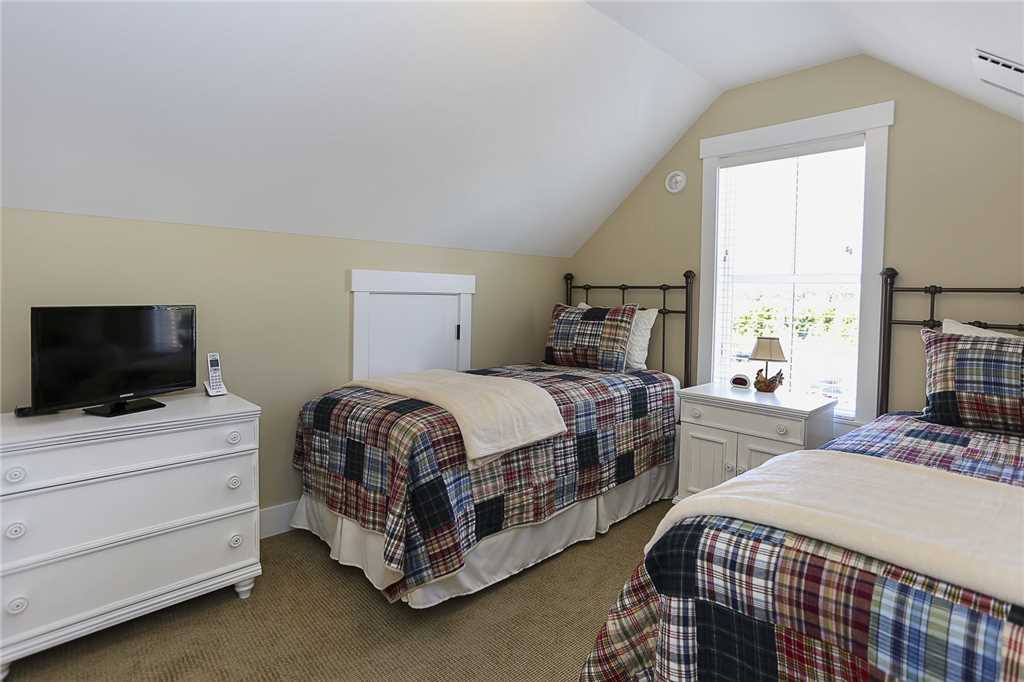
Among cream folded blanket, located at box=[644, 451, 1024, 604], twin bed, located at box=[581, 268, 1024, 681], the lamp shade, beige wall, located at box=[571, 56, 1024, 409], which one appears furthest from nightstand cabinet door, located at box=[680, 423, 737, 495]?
cream folded blanket, located at box=[644, 451, 1024, 604]

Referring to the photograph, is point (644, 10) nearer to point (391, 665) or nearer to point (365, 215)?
point (365, 215)

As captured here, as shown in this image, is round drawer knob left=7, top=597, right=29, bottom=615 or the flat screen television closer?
round drawer knob left=7, top=597, right=29, bottom=615

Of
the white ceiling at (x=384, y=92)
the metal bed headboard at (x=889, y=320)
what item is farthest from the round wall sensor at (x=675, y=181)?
the metal bed headboard at (x=889, y=320)

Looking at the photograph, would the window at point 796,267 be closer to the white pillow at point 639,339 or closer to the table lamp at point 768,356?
the table lamp at point 768,356

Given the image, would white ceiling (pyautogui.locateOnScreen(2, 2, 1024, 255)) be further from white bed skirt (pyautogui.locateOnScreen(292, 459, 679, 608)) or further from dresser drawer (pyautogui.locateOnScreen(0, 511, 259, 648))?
white bed skirt (pyautogui.locateOnScreen(292, 459, 679, 608))

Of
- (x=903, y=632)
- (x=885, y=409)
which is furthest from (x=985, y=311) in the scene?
(x=903, y=632)

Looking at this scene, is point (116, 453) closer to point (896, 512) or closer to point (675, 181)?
point (896, 512)

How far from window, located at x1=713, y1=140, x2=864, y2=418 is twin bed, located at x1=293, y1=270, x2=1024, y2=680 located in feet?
0.87

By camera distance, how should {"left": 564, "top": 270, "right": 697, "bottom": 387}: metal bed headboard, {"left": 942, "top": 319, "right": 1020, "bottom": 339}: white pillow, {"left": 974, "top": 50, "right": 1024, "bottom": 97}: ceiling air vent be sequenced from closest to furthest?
{"left": 974, "top": 50, "right": 1024, "bottom": 97}: ceiling air vent → {"left": 942, "top": 319, "right": 1020, "bottom": 339}: white pillow → {"left": 564, "top": 270, "right": 697, "bottom": 387}: metal bed headboard

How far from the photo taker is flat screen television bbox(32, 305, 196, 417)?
1.94 metres

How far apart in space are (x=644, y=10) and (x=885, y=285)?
1.74m

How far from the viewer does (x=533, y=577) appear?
2.51 metres

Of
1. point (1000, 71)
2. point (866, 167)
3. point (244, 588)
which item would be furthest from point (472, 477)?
point (866, 167)

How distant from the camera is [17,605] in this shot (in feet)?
5.80
